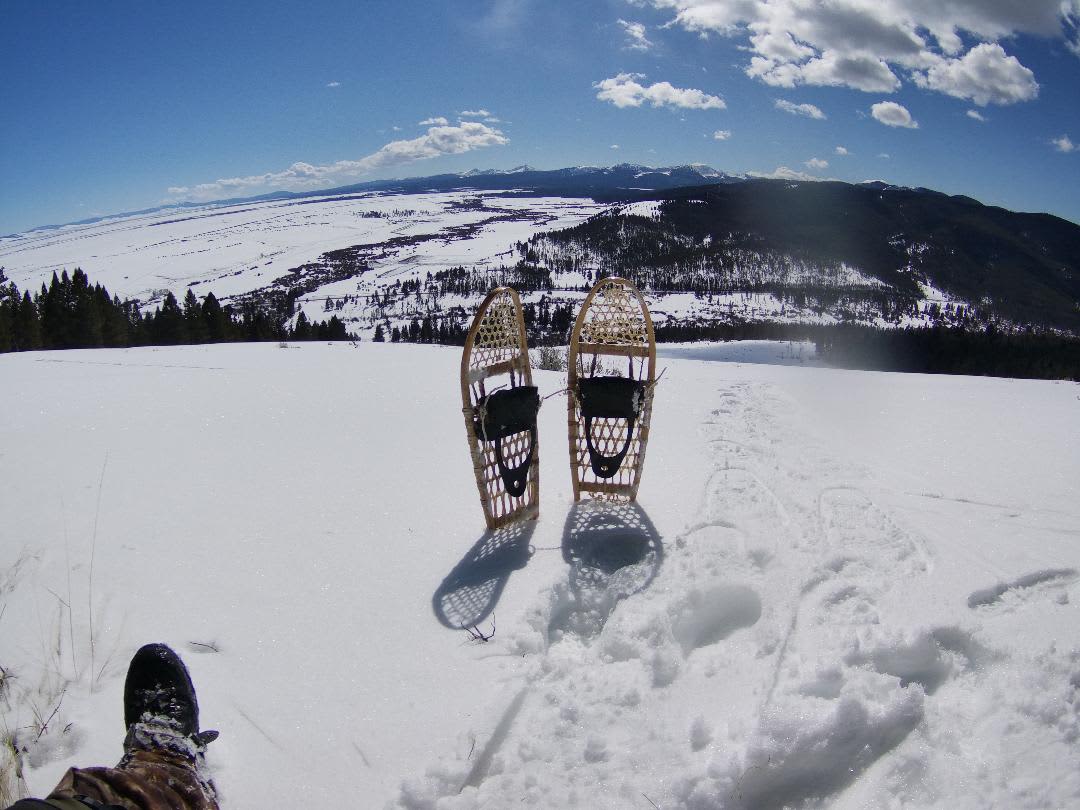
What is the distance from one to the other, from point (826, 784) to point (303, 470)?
14.0 feet

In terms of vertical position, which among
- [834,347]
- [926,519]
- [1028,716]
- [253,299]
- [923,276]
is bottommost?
[1028,716]

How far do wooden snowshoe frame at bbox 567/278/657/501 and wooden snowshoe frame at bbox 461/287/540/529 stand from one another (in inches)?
16.2

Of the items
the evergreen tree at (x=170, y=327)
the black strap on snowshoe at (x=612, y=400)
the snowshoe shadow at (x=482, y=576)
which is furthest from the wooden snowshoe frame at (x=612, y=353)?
the evergreen tree at (x=170, y=327)

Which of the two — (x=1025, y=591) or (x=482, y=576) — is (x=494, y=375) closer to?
(x=482, y=576)

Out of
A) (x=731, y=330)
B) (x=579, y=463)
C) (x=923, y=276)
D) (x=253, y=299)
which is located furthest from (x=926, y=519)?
(x=923, y=276)

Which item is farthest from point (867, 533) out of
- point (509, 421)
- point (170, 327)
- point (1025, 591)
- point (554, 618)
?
point (170, 327)

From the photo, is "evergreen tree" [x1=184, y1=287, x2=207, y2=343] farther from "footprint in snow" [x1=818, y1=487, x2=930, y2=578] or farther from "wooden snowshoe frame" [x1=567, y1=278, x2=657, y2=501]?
"footprint in snow" [x1=818, y1=487, x2=930, y2=578]

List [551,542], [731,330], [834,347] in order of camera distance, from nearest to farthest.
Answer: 1. [551,542]
2. [834,347]
3. [731,330]

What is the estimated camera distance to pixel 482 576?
3.45 metres

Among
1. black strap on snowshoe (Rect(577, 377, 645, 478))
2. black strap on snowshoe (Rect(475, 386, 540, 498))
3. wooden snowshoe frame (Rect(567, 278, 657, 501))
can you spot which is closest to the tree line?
wooden snowshoe frame (Rect(567, 278, 657, 501))

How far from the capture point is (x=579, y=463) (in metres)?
4.73

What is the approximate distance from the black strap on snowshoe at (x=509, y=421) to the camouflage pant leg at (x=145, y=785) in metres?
2.54

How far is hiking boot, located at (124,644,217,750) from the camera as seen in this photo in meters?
2.06

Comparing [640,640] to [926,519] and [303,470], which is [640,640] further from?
[303,470]
